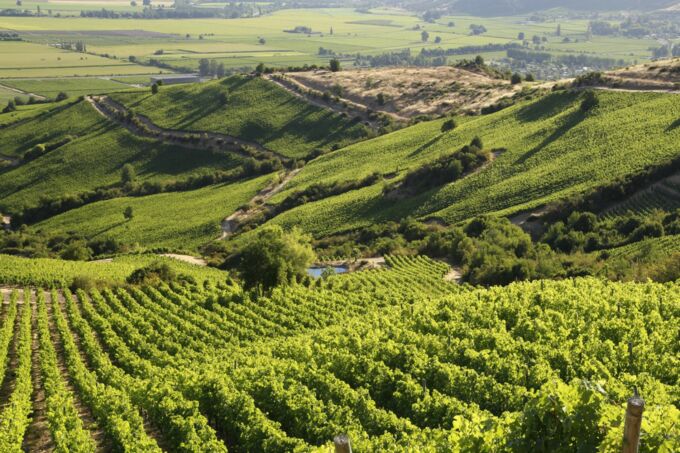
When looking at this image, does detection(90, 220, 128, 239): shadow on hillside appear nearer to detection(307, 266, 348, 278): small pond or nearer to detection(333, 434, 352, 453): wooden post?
detection(307, 266, 348, 278): small pond

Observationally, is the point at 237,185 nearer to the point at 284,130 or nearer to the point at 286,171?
the point at 286,171

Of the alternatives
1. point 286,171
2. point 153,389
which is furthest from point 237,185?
point 153,389

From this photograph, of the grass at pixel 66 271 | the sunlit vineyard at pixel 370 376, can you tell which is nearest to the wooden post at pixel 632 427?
the sunlit vineyard at pixel 370 376

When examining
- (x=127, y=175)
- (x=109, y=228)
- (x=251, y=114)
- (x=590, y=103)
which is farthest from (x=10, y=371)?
(x=251, y=114)

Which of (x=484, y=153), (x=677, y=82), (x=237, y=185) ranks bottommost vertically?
(x=237, y=185)

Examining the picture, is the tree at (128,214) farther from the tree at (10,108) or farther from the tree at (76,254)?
the tree at (10,108)

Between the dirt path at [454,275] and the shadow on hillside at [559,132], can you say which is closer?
the dirt path at [454,275]
